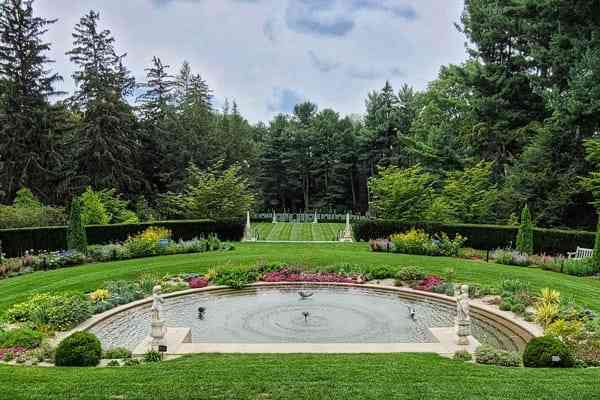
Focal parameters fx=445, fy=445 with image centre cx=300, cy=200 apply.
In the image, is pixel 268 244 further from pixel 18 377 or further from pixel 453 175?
pixel 18 377

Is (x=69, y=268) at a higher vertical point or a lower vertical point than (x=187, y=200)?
lower

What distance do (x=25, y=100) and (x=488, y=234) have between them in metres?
31.4

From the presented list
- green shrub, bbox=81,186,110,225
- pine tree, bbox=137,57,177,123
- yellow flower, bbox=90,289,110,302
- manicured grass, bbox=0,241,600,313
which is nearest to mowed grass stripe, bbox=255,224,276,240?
manicured grass, bbox=0,241,600,313

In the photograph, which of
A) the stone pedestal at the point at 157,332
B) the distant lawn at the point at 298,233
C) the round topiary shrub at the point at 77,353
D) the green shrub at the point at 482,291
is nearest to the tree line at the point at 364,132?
the distant lawn at the point at 298,233

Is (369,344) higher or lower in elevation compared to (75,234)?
lower

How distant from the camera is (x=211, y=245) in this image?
68.4ft

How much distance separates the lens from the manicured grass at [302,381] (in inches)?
222

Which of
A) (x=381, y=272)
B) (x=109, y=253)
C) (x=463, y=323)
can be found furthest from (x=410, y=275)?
(x=109, y=253)

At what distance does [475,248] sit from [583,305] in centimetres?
1052

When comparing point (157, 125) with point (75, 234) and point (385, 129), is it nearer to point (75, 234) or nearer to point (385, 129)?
point (385, 129)

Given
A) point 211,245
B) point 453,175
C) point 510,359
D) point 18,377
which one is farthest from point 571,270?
point 18,377

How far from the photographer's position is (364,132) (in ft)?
156

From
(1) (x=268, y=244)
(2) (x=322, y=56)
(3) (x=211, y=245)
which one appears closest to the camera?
(3) (x=211, y=245)

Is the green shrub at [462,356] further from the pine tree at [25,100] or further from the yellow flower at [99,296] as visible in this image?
the pine tree at [25,100]
